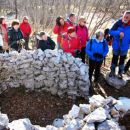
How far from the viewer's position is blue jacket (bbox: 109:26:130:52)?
8820 mm

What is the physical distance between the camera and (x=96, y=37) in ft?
27.6

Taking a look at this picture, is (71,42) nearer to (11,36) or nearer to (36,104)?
(36,104)

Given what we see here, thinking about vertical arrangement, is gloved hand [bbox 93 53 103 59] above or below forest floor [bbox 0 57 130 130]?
above

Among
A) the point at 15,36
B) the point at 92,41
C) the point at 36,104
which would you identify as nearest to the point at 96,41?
the point at 92,41

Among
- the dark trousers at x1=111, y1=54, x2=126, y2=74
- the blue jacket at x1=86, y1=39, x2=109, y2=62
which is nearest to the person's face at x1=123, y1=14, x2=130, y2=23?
the blue jacket at x1=86, y1=39, x2=109, y2=62

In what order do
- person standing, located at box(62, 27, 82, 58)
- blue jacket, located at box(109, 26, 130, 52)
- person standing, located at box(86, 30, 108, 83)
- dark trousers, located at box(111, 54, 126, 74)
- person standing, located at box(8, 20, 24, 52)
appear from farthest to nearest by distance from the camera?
person standing, located at box(8, 20, 24, 52) → dark trousers, located at box(111, 54, 126, 74) → blue jacket, located at box(109, 26, 130, 52) → person standing, located at box(62, 27, 82, 58) → person standing, located at box(86, 30, 108, 83)

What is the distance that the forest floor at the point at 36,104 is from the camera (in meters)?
8.09

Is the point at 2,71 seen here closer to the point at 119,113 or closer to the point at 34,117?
the point at 34,117

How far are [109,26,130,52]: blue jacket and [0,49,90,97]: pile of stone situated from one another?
1115 mm

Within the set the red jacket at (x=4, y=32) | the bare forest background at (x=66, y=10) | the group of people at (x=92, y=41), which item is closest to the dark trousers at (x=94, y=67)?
the group of people at (x=92, y=41)

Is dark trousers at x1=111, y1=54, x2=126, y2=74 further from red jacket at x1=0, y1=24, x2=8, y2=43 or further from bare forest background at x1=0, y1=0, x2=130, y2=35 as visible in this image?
red jacket at x1=0, y1=24, x2=8, y2=43

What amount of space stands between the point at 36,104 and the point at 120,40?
2862mm

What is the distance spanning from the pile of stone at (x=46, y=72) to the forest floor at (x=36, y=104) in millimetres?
188

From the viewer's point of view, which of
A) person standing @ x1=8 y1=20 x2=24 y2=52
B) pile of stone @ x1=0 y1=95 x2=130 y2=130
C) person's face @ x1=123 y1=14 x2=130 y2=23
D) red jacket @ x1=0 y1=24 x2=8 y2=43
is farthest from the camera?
red jacket @ x1=0 y1=24 x2=8 y2=43
